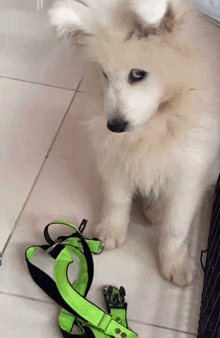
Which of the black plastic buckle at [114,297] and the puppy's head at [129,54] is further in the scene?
the black plastic buckle at [114,297]

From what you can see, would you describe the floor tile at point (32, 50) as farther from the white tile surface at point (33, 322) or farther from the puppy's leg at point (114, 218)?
the white tile surface at point (33, 322)

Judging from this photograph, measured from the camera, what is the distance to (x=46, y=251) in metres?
1.61

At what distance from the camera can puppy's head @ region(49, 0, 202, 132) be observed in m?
1.11

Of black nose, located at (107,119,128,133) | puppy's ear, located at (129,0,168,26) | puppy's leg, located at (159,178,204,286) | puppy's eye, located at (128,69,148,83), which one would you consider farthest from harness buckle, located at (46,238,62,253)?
puppy's ear, located at (129,0,168,26)

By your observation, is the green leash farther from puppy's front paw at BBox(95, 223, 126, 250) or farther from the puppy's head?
the puppy's head

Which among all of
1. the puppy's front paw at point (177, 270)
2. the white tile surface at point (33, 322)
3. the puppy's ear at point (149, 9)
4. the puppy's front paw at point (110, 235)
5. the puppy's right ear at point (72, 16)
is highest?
the puppy's ear at point (149, 9)

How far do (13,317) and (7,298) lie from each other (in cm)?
7

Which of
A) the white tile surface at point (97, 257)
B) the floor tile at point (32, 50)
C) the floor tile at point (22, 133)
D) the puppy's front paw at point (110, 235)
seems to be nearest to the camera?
the white tile surface at point (97, 257)

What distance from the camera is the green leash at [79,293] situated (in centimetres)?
139

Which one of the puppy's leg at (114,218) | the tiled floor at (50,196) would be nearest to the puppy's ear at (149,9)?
the tiled floor at (50,196)

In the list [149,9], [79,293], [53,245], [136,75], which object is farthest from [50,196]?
[149,9]

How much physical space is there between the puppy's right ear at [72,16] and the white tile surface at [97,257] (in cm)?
31

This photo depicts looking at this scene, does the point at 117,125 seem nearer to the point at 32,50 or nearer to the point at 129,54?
the point at 129,54

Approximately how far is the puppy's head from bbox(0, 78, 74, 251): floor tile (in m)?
0.75
